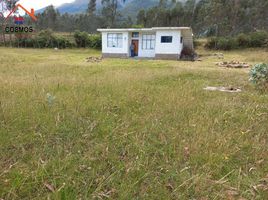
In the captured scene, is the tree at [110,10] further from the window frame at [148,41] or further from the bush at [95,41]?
the window frame at [148,41]

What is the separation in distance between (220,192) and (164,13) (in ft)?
167

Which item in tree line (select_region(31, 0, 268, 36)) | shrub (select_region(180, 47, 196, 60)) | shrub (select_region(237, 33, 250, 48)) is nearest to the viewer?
shrub (select_region(180, 47, 196, 60))

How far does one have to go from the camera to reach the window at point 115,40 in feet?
82.1

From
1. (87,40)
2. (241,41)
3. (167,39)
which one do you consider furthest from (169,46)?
(87,40)

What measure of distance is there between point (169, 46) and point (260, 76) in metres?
16.3

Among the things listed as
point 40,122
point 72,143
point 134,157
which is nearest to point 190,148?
point 134,157

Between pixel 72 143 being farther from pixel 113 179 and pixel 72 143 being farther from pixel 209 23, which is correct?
pixel 209 23

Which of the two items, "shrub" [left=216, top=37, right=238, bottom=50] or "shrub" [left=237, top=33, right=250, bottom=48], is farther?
"shrub" [left=216, top=37, right=238, bottom=50]

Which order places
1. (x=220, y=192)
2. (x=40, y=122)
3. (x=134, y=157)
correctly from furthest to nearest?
(x=40, y=122)
(x=134, y=157)
(x=220, y=192)

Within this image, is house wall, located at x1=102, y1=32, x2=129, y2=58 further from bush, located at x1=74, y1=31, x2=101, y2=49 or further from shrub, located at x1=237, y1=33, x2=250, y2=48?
shrub, located at x1=237, y1=33, x2=250, y2=48

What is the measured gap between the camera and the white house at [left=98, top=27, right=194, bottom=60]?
23453 mm

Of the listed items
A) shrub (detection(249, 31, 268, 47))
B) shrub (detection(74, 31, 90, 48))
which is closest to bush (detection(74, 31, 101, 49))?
shrub (detection(74, 31, 90, 48))

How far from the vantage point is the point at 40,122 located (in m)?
3.91

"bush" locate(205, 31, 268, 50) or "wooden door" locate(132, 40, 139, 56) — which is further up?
A: "bush" locate(205, 31, 268, 50)
